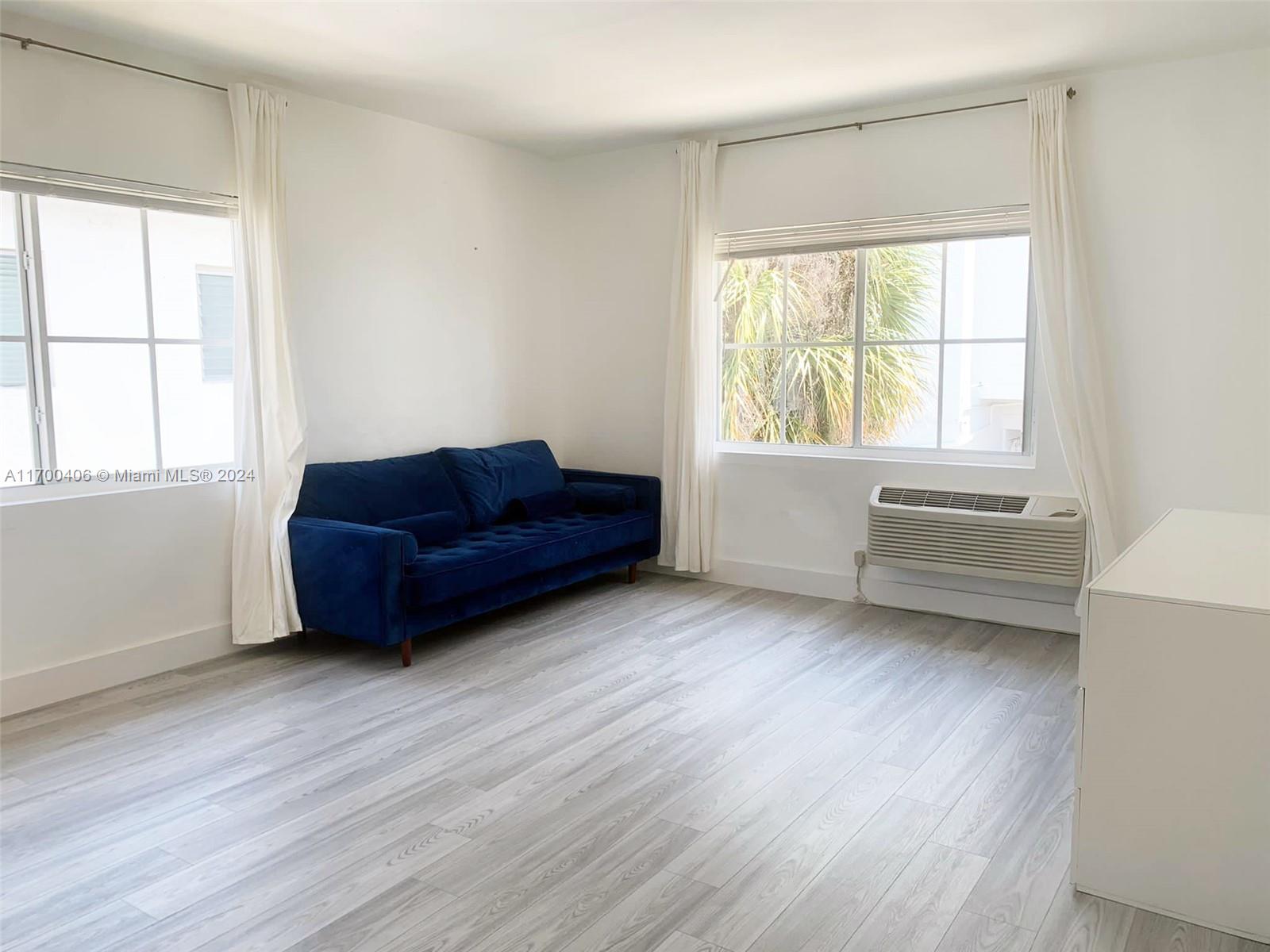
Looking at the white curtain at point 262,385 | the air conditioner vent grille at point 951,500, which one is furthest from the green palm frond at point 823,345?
the white curtain at point 262,385

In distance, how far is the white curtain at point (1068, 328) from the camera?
13.5 ft

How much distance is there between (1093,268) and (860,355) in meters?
1.23

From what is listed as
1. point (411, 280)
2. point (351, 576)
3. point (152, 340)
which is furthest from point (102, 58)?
point (351, 576)

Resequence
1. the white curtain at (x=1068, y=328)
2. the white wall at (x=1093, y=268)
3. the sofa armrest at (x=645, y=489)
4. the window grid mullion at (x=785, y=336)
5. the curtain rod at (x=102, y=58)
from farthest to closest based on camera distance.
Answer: the sofa armrest at (x=645, y=489), the window grid mullion at (x=785, y=336), the white curtain at (x=1068, y=328), the white wall at (x=1093, y=268), the curtain rod at (x=102, y=58)

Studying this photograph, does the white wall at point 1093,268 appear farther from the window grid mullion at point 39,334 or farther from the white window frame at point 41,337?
the window grid mullion at point 39,334

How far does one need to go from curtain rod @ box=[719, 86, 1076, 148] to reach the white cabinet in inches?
114

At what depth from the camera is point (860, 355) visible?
4.95 metres

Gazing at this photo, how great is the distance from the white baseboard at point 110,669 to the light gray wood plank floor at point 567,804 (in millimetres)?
70

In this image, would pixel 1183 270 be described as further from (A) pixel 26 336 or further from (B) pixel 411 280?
(A) pixel 26 336

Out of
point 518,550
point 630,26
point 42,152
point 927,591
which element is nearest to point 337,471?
point 518,550

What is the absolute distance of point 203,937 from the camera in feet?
6.70

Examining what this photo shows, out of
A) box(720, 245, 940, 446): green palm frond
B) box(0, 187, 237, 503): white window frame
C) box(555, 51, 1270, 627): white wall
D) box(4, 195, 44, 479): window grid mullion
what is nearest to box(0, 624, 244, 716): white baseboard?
box(0, 187, 237, 503): white window frame

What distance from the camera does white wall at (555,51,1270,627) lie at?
386 cm

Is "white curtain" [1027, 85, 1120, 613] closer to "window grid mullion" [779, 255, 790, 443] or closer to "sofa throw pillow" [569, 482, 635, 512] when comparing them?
"window grid mullion" [779, 255, 790, 443]
